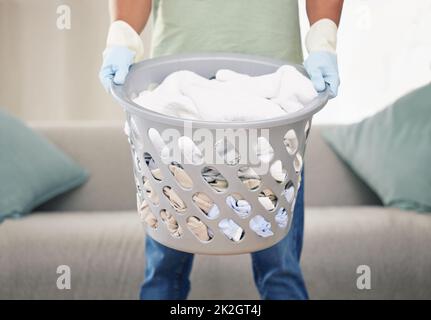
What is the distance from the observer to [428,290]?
1.57m

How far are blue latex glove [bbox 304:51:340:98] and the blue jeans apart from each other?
0.22m

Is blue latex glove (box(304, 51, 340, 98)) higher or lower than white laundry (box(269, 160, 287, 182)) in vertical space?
higher

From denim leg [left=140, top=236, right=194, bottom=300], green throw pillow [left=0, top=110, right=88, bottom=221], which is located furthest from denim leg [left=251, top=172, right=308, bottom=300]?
green throw pillow [left=0, top=110, right=88, bottom=221]

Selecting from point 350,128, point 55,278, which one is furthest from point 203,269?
point 350,128

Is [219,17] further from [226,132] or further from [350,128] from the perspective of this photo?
[350,128]

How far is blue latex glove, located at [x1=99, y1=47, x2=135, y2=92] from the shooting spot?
0.86 metres

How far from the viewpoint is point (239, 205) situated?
806 millimetres

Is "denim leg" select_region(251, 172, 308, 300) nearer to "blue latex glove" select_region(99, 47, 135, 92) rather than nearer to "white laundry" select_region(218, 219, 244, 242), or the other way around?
"white laundry" select_region(218, 219, 244, 242)

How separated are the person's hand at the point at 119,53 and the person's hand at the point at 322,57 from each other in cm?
26

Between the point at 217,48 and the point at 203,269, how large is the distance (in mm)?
666

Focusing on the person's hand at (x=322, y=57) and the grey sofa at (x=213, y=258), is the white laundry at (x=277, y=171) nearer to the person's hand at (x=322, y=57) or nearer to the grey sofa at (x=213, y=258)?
the person's hand at (x=322, y=57)

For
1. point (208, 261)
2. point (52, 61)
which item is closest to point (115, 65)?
point (208, 261)
